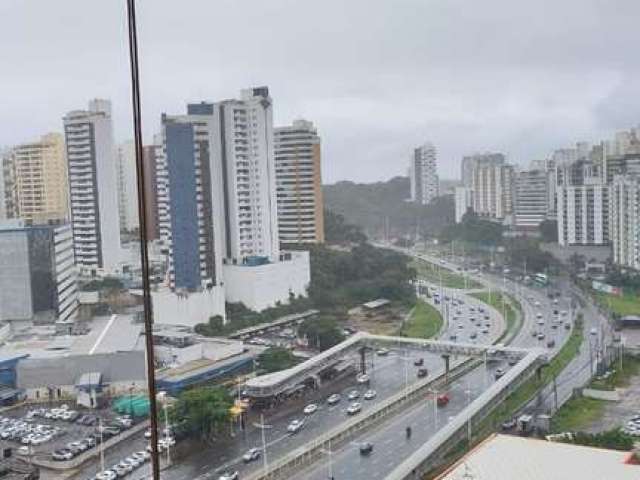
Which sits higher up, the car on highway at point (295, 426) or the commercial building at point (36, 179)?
the commercial building at point (36, 179)

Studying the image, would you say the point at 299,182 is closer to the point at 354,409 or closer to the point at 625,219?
the point at 625,219

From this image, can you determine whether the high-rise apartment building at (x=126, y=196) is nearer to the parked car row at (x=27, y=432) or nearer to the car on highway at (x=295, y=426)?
the parked car row at (x=27, y=432)

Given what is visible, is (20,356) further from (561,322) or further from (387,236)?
(387,236)

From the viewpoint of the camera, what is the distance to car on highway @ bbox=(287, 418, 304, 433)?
4.46 m

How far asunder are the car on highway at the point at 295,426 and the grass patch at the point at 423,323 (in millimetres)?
2953

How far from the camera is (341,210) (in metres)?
17.8

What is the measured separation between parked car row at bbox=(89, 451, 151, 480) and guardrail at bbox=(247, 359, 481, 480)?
0.65 meters

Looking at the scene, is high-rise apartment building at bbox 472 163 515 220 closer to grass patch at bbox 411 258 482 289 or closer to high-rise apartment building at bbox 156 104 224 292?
grass patch at bbox 411 258 482 289

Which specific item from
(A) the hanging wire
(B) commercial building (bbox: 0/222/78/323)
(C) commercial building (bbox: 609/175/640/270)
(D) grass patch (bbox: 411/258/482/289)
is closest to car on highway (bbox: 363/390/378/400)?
(B) commercial building (bbox: 0/222/78/323)

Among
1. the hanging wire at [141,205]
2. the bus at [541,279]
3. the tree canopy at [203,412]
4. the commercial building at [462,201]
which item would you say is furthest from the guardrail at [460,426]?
the commercial building at [462,201]

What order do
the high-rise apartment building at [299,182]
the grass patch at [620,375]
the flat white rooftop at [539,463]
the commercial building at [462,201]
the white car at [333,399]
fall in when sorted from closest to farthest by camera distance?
the flat white rooftop at [539,463] < the white car at [333,399] < the grass patch at [620,375] < the high-rise apartment building at [299,182] < the commercial building at [462,201]

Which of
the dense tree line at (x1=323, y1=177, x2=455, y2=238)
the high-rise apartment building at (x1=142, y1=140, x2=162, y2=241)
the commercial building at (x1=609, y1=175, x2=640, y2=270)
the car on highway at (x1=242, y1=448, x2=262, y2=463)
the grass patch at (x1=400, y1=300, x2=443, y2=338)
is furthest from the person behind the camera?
the dense tree line at (x1=323, y1=177, x2=455, y2=238)

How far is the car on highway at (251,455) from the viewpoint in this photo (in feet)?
13.2

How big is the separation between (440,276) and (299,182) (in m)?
3.02
